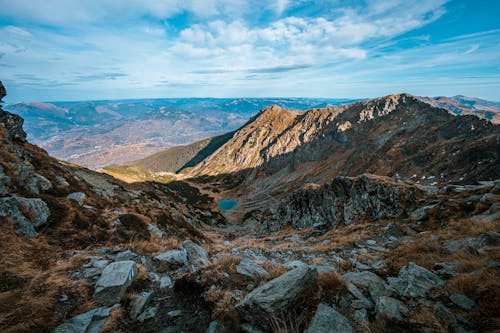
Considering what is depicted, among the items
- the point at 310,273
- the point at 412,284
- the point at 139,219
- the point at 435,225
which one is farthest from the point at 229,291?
the point at 435,225

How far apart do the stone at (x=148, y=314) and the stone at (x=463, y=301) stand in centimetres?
772

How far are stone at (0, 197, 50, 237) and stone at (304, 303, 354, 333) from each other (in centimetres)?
1217

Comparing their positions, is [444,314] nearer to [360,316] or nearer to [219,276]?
[360,316]

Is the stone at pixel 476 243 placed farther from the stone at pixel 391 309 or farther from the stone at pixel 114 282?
the stone at pixel 114 282

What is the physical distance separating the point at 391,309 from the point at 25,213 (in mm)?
14942

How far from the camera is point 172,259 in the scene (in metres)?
10.7

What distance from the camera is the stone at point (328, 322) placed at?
4625 mm

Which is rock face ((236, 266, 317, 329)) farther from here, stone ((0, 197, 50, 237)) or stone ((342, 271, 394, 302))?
stone ((0, 197, 50, 237))

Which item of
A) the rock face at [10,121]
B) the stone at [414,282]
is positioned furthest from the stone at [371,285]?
the rock face at [10,121]

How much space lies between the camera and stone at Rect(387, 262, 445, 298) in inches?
231

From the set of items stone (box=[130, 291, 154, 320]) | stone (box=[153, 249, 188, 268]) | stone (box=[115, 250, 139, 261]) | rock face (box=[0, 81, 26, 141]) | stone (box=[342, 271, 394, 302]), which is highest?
rock face (box=[0, 81, 26, 141])

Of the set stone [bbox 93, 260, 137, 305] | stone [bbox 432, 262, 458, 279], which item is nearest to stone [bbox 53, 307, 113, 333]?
stone [bbox 93, 260, 137, 305]

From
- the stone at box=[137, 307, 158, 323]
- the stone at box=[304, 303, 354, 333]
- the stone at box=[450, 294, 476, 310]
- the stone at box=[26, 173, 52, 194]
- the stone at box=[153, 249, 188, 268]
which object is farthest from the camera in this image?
the stone at box=[26, 173, 52, 194]

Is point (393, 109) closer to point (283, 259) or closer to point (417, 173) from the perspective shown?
point (417, 173)
